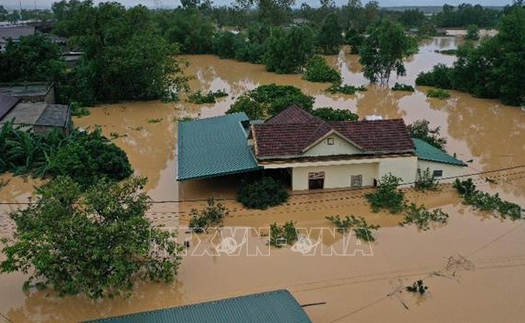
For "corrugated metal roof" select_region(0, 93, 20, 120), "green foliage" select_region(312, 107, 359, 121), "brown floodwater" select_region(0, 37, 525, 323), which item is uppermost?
"corrugated metal roof" select_region(0, 93, 20, 120)

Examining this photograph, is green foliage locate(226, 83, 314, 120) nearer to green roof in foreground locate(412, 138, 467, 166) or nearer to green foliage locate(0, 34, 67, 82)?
green roof in foreground locate(412, 138, 467, 166)

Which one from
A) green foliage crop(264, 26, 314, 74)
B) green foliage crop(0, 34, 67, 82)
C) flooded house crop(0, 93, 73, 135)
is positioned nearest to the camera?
flooded house crop(0, 93, 73, 135)

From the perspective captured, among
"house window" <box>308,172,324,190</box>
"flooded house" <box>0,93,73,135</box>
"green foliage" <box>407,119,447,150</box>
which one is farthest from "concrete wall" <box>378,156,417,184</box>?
"flooded house" <box>0,93,73,135</box>

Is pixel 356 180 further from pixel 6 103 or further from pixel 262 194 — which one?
pixel 6 103

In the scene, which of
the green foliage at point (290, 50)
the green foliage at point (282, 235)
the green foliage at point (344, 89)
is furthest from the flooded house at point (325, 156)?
the green foliage at point (290, 50)

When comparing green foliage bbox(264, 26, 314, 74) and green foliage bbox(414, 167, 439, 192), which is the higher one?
green foliage bbox(264, 26, 314, 74)

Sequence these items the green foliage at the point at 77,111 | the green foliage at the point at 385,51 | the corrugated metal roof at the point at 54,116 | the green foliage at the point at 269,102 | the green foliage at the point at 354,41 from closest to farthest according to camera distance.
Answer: the corrugated metal roof at the point at 54,116
the green foliage at the point at 269,102
the green foliage at the point at 77,111
the green foliage at the point at 385,51
the green foliage at the point at 354,41

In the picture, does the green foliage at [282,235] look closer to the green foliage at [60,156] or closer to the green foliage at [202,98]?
the green foliage at [60,156]

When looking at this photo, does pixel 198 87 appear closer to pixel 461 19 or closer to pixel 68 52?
pixel 68 52

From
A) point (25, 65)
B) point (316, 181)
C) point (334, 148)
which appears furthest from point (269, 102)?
point (25, 65)
